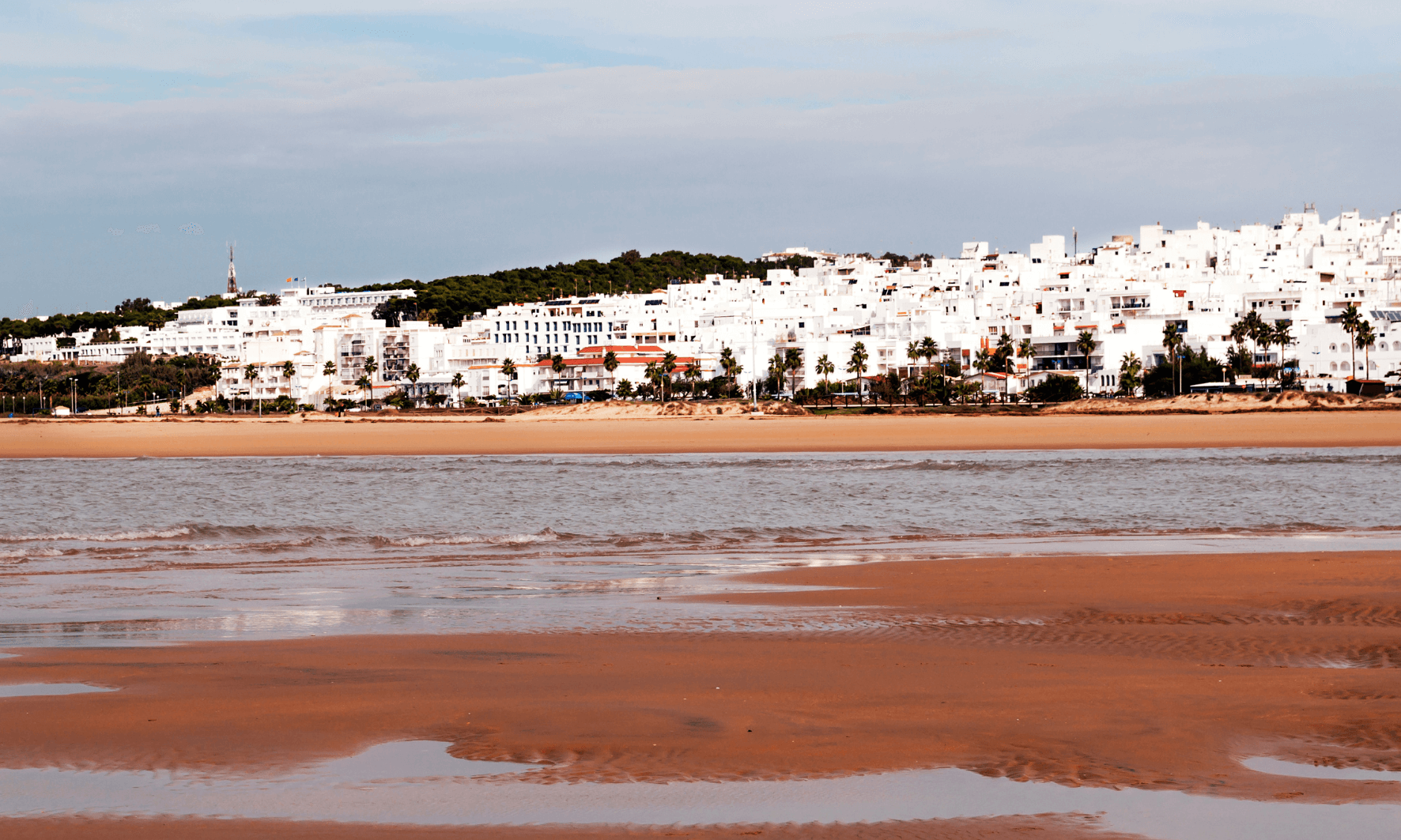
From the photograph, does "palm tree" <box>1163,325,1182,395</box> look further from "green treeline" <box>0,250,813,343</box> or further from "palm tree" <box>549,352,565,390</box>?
"green treeline" <box>0,250,813,343</box>

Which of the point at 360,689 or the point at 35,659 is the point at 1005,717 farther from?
the point at 35,659

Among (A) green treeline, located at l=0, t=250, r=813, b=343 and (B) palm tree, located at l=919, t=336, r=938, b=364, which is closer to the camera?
(B) palm tree, located at l=919, t=336, r=938, b=364

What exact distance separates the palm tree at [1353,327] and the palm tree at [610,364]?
52636 mm

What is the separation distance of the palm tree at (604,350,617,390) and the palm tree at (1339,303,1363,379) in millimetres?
52636

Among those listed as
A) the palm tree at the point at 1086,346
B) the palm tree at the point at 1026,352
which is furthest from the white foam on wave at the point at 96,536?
the palm tree at the point at 1026,352

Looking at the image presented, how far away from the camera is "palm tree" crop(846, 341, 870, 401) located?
91.6 metres

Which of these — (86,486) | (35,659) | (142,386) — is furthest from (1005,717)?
(142,386)

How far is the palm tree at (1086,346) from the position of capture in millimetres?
84250

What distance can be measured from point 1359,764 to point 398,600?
7.48 m

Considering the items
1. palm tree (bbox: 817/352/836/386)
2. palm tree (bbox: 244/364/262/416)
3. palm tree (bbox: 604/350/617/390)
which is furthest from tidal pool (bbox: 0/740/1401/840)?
palm tree (bbox: 244/364/262/416)

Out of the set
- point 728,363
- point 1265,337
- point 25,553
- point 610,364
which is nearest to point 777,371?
point 728,363

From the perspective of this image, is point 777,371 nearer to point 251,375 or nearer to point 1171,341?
point 1171,341

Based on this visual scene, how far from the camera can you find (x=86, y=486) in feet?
89.1

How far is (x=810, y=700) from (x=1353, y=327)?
277 feet
